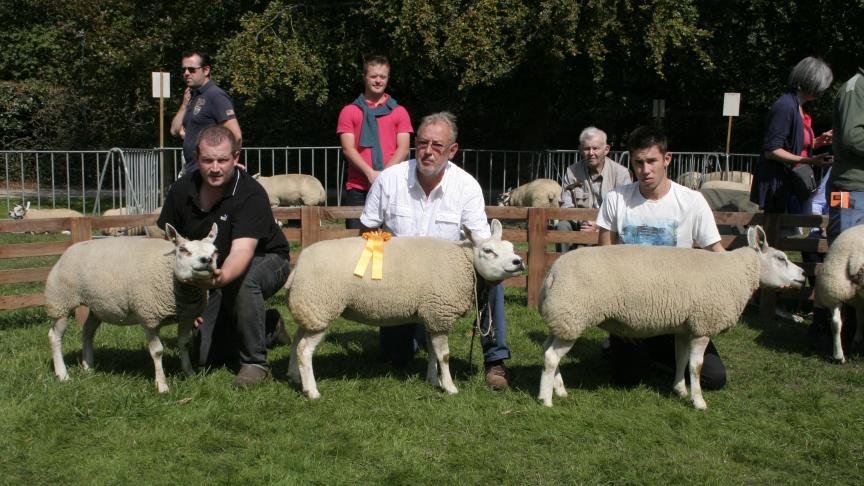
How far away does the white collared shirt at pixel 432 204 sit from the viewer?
5.89 metres

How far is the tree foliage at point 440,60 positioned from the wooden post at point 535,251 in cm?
800

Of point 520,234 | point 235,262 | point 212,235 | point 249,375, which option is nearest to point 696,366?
point 249,375

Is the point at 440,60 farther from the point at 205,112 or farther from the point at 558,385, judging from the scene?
the point at 558,385

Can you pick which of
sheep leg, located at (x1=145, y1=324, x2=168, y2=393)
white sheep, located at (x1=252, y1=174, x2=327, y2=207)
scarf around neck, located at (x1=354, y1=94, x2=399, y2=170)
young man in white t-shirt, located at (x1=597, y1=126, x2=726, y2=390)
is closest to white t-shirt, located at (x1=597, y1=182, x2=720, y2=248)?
young man in white t-shirt, located at (x1=597, y1=126, x2=726, y2=390)

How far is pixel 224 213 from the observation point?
5.65m

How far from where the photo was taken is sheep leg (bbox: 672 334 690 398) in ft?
18.4

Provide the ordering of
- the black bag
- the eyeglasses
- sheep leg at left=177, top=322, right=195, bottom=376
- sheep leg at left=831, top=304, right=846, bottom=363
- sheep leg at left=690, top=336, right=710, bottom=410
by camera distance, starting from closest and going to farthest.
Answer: sheep leg at left=690, top=336, right=710, bottom=410 → the eyeglasses → sheep leg at left=177, top=322, right=195, bottom=376 → sheep leg at left=831, top=304, right=846, bottom=363 → the black bag

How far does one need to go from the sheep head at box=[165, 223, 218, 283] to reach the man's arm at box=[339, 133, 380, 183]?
221cm

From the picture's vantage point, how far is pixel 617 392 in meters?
5.68

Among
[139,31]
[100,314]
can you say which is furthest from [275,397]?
[139,31]

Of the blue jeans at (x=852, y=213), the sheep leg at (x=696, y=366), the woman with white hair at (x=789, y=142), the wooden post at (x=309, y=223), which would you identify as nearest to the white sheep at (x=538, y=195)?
the woman with white hair at (x=789, y=142)

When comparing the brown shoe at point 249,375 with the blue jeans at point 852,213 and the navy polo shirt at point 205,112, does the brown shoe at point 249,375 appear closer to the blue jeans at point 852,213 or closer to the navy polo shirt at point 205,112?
the navy polo shirt at point 205,112

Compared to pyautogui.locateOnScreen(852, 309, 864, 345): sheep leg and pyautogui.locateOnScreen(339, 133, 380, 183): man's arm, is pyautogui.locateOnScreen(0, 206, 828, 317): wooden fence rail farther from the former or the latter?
pyautogui.locateOnScreen(852, 309, 864, 345): sheep leg

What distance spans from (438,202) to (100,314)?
8.22 feet
